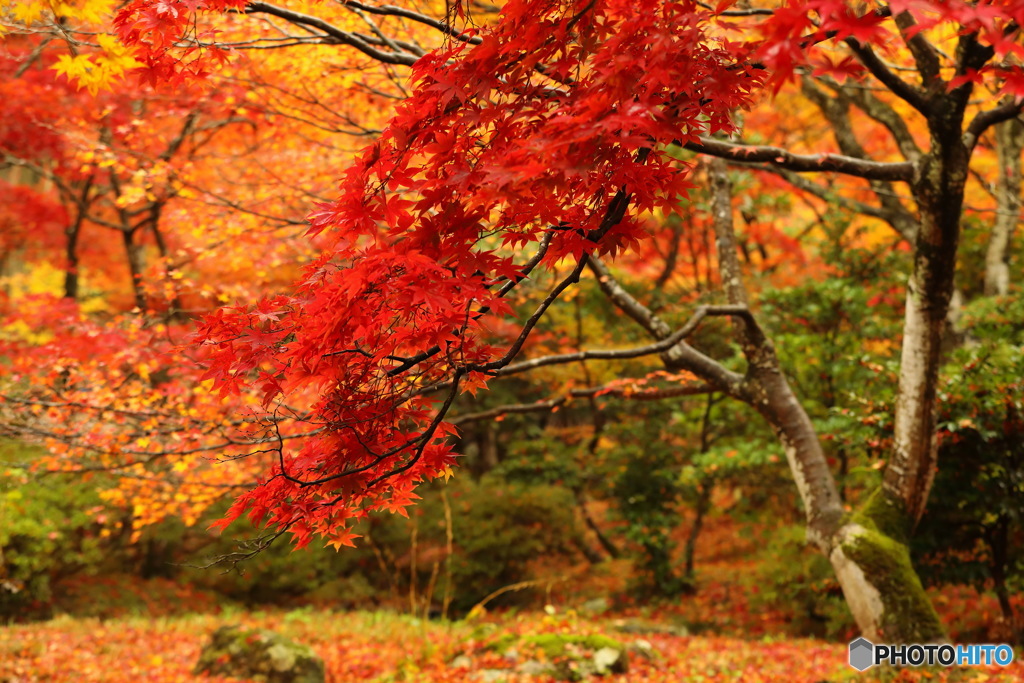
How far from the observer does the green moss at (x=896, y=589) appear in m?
4.38

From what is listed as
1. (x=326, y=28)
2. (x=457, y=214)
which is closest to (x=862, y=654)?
(x=457, y=214)

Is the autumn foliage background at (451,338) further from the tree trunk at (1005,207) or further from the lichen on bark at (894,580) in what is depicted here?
the lichen on bark at (894,580)

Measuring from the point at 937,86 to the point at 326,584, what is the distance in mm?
10623

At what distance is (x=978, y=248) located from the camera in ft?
29.9

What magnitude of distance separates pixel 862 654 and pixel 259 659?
4.95 metres

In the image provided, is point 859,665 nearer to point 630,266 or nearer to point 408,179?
point 408,179

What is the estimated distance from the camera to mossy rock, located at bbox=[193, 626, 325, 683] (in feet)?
19.3

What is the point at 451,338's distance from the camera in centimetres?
202

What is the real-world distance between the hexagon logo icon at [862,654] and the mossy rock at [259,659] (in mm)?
4340

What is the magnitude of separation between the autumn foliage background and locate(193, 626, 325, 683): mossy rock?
54cm

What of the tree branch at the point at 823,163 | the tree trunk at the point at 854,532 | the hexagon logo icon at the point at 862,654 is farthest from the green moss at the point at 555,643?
the tree branch at the point at 823,163

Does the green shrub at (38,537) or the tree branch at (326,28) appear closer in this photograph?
the tree branch at (326,28)
